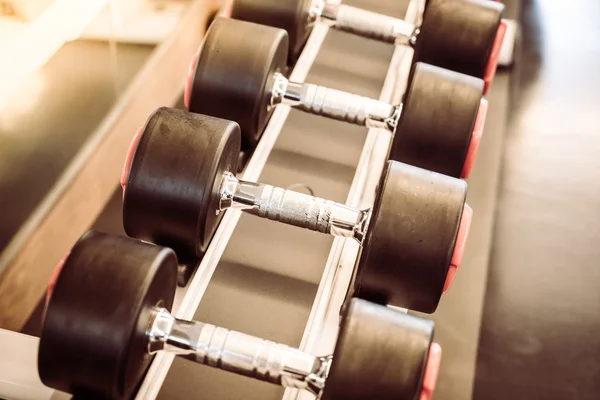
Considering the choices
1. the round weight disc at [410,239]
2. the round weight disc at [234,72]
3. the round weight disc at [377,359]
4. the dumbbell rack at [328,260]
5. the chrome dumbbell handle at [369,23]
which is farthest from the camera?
the chrome dumbbell handle at [369,23]

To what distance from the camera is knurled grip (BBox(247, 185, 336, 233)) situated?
111 centimetres

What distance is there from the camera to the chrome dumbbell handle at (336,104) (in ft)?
4.26

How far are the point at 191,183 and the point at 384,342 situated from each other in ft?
1.27

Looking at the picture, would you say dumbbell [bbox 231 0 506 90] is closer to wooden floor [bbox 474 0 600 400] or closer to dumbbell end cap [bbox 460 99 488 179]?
dumbbell end cap [bbox 460 99 488 179]

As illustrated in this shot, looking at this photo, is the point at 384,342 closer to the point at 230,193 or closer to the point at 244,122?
the point at 230,193

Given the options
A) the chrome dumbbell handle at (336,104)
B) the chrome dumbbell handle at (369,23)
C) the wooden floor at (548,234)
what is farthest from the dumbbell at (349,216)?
the chrome dumbbell handle at (369,23)

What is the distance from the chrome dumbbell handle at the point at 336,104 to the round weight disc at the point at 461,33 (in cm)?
20

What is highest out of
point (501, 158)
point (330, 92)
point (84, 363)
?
point (501, 158)

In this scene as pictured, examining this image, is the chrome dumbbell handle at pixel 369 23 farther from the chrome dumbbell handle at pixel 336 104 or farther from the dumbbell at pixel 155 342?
the dumbbell at pixel 155 342

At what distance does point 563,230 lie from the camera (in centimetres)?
160

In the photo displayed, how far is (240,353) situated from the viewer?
0.93 m

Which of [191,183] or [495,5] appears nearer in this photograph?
[191,183]

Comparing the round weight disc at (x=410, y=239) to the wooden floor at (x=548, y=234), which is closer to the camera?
the round weight disc at (x=410, y=239)

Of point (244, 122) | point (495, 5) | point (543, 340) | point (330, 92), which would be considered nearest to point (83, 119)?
point (244, 122)
